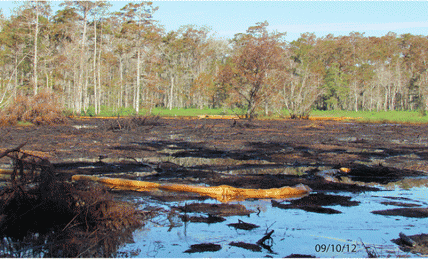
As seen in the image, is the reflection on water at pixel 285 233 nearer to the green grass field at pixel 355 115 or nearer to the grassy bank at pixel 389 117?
the green grass field at pixel 355 115

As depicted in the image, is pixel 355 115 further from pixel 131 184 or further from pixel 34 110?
pixel 131 184

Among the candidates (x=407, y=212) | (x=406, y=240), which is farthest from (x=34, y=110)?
(x=406, y=240)

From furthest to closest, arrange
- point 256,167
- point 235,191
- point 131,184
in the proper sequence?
point 256,167 → point 131,184 → point 235,191

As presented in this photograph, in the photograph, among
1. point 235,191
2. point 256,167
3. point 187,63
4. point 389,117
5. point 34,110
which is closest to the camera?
point 235,191

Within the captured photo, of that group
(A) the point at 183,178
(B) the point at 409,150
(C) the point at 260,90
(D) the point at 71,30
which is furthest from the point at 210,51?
(A) the point at 183,178

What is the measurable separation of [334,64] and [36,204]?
67.8 m

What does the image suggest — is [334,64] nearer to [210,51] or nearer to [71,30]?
[210,51]

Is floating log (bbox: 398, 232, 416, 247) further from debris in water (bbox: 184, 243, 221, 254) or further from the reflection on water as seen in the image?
debris in water (bbox: 184, 243, 221, 254)

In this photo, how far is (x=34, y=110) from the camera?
880 inches

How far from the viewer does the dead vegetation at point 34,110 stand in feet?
71.4

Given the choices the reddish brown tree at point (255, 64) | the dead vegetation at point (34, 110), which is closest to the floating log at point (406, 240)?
the dead vegetation at point (34, 110)

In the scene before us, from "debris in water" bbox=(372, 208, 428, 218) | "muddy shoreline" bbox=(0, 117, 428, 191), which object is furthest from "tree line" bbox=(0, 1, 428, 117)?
"debris in water" bbox=(372, 208, 428, 218)

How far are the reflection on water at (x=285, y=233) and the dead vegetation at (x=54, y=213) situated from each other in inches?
12.1

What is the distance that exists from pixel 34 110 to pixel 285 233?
21.3 m
